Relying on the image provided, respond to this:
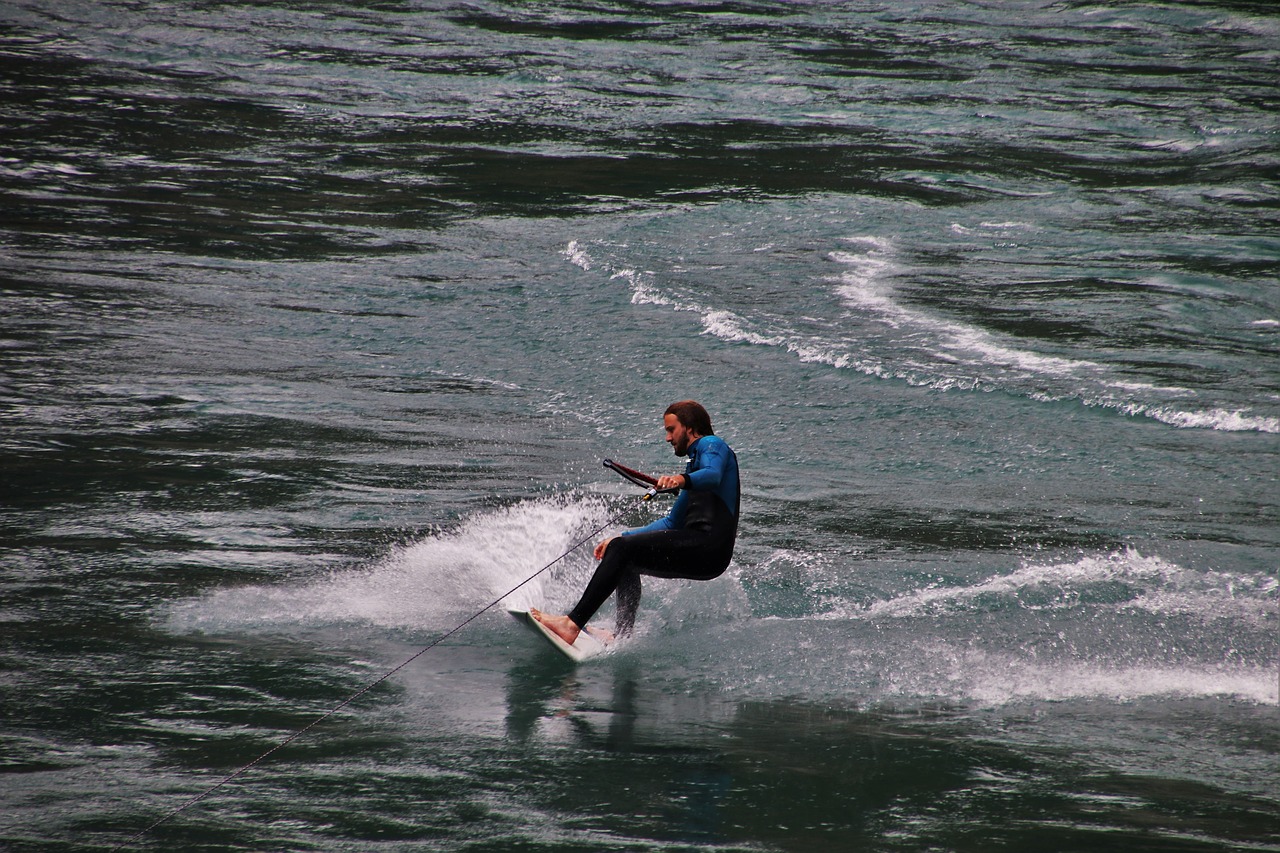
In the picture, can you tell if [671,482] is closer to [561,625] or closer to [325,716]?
[561,625]

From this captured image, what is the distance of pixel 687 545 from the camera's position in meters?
8.74

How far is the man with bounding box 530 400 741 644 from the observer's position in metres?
8.71

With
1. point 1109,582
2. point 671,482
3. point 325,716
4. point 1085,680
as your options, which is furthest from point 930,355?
point 325,716

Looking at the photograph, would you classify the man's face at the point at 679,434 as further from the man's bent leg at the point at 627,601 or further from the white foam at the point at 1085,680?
the white foam at the point at 1085,680

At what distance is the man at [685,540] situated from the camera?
343 inches

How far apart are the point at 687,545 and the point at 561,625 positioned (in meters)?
0.97

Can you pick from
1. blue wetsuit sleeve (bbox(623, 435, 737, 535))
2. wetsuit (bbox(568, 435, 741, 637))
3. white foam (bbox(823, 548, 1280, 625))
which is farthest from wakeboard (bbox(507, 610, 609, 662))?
white foam (bbox(823, 548, 1280, 625))

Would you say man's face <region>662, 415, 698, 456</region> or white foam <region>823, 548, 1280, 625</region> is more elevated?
man's face <region>662, 415, 698, 456</region>

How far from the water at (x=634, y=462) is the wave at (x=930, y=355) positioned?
0.29 feet

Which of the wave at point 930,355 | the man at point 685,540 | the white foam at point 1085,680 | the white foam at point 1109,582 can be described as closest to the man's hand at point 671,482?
the man at point 685,540

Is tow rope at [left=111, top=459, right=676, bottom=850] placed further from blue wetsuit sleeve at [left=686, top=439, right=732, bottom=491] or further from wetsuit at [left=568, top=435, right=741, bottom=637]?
wetsuit at [left=568, top=435, right=741, bottom=637]

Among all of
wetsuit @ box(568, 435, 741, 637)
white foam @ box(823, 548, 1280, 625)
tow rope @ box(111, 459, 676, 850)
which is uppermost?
wetsuit @ box(568, 435, 741, 637)

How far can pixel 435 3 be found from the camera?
4338cm

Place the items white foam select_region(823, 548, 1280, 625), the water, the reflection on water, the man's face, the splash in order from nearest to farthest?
1. the reflection on water
2. the water
3. the man's face
4. the splash
5. white foam select_region(823, 548, 1280, 625)
